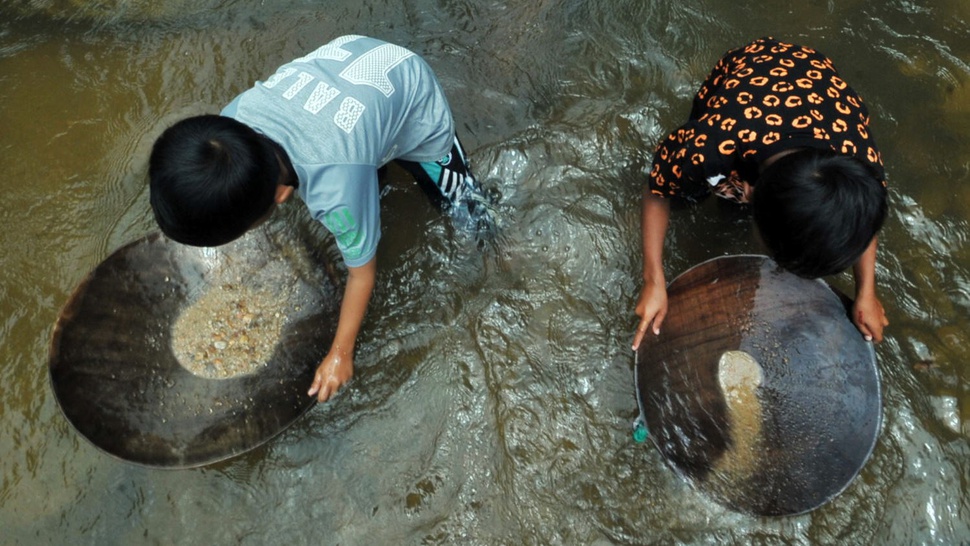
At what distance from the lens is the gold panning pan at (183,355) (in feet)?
5.52

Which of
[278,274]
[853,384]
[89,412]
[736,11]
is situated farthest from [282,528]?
[736,11]

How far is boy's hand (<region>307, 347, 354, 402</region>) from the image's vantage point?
166 centimetres

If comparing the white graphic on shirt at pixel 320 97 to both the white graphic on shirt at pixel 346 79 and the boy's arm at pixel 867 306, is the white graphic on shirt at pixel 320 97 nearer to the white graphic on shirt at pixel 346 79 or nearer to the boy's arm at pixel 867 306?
the white graphic on shirt at pixel 346 79

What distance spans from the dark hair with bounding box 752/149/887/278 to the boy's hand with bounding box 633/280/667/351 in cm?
47

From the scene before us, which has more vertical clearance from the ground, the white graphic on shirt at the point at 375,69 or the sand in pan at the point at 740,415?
the white graphic on shirt at the point at 375,69

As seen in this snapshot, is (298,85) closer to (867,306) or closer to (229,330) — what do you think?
(229,330)

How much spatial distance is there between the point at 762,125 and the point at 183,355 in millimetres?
1812

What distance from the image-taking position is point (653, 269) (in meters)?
1.72

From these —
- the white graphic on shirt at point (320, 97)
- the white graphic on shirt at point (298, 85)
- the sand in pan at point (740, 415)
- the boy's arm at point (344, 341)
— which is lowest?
the sand in pan at point (740, 415)

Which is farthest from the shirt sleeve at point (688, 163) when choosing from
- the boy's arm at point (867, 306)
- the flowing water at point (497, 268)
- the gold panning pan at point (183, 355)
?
the gold panning pan at point (183, 355)

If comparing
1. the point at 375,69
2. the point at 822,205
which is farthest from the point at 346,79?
the point at 822,205

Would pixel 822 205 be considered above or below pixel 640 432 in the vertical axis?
above

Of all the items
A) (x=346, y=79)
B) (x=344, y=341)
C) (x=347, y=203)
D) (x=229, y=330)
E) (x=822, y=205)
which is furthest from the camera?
(x=229, y=330)

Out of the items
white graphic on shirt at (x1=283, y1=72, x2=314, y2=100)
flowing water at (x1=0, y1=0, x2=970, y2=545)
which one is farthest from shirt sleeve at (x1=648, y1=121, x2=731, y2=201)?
white graphic on shirt at (x1=283, y1=72, x2=314, y2=100)
